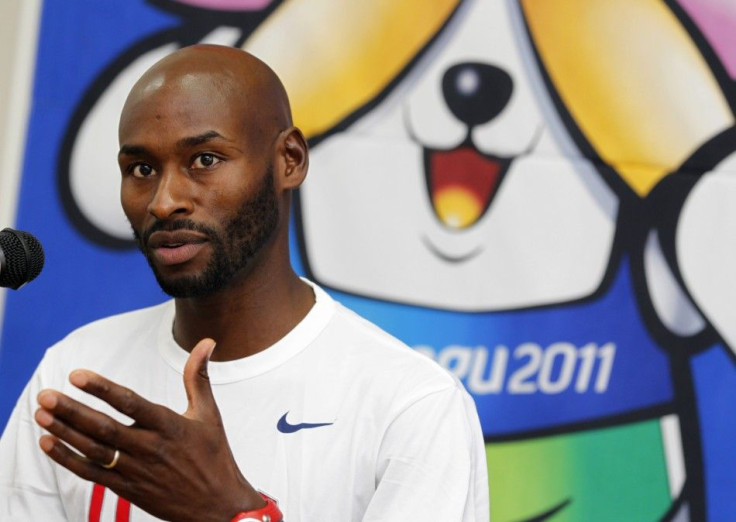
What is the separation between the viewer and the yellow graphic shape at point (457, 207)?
7.00 feet

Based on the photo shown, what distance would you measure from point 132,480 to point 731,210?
1.48 m

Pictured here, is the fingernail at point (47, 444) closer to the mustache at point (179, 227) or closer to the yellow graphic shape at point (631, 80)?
the mustache at point (179, 227)

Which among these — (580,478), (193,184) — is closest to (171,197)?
(193,184)

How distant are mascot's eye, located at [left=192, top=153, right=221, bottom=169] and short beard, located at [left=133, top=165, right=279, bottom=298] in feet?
0.21

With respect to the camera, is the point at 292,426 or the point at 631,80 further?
the point at 631,80

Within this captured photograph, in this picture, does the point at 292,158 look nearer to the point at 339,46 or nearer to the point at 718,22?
the point at 339,46

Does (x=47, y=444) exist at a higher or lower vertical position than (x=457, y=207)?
lower

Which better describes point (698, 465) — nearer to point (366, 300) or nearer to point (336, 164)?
point (366, 300)

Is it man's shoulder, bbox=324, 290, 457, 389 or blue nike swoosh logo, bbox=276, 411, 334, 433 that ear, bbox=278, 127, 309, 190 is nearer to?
man's shoulder, bbox=324, 290, 457, 389

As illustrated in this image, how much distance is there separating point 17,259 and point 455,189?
1176 millimetres

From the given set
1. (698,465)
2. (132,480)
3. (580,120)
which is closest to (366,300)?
(580,120)

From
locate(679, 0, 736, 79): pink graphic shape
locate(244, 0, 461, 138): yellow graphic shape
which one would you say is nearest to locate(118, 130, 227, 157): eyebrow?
locate(244, 0, 461, 138): yellow graphic shape

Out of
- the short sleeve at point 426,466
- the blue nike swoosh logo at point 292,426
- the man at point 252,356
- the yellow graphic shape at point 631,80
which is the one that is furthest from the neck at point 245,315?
the yellow graphic shape at point 631,80

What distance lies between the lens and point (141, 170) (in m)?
1.38
